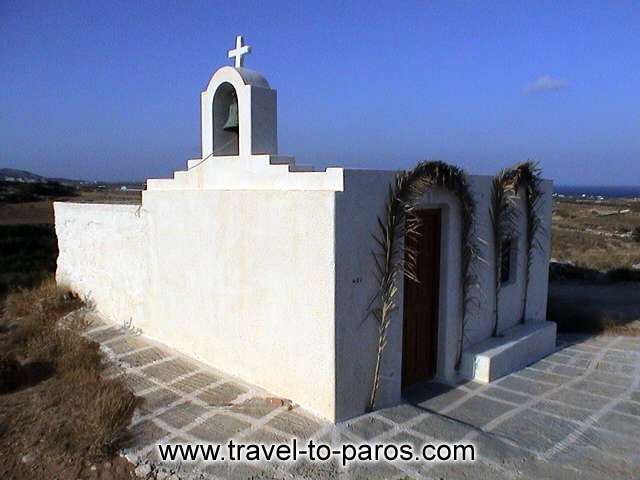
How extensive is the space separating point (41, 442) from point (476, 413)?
454 centimetres

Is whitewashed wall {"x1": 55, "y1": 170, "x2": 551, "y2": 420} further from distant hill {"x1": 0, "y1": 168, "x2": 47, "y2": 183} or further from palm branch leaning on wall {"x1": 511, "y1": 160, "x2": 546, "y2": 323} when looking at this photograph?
distant hill {"x1": 0, "y1": 168, "x2": 47, "y2": 183}

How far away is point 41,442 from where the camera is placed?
4.71 meters

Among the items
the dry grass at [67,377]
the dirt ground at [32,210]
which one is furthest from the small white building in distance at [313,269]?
the dirt ground at [32,210]

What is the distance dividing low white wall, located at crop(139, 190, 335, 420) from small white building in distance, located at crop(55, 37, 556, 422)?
19 millimetres

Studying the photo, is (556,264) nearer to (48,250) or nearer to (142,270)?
(142,270)

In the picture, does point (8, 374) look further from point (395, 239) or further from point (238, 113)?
point (395, 239)

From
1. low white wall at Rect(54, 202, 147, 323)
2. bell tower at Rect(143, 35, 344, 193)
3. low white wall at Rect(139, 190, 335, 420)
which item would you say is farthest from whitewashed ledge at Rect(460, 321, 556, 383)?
low white wall at Rect(54, 202, 147, 323)

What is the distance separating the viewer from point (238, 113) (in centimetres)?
630

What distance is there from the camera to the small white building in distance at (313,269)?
4.95 m

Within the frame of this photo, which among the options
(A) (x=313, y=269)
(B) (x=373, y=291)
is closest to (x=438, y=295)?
(B) (x=373, y=291)

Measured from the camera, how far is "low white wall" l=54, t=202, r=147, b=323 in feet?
25.7

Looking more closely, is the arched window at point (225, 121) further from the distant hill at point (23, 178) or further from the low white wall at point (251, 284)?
the distant hill at point (23, 178)

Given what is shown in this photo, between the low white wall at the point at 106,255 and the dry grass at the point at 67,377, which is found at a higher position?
the low white wall at the point at 106,255

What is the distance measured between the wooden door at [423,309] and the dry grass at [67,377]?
3.32m
